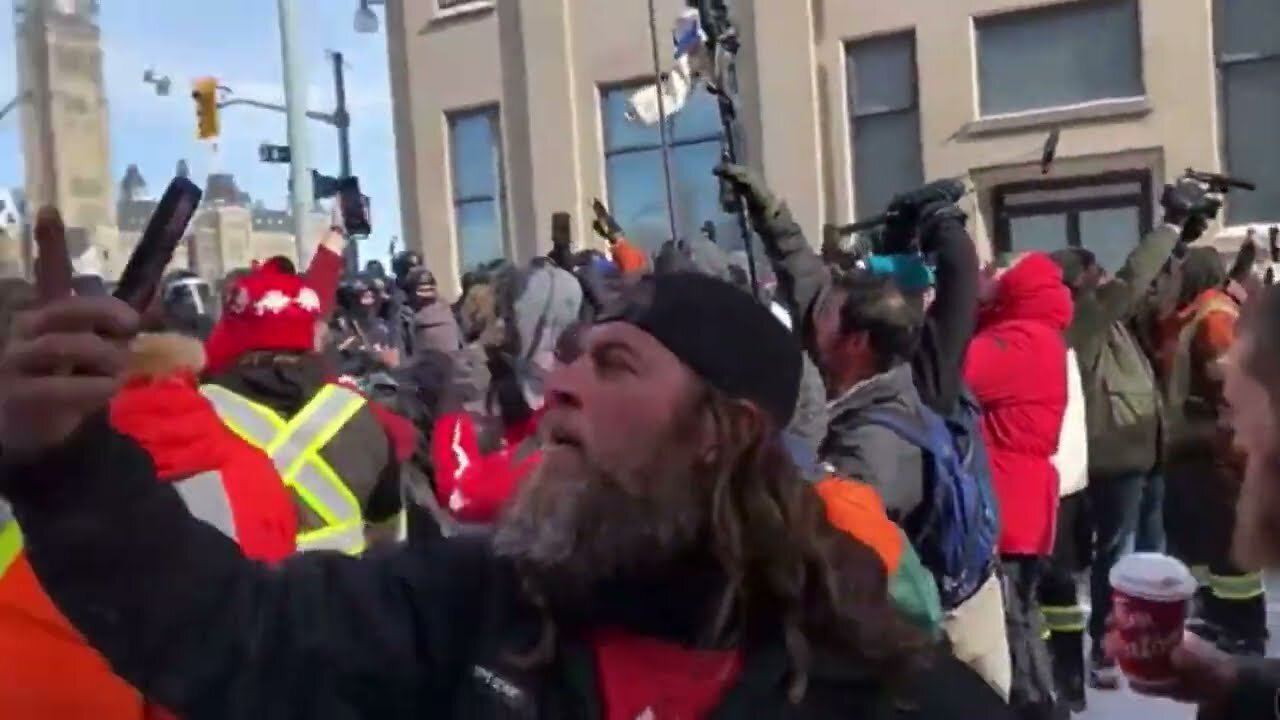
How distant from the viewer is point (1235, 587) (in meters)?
6.69

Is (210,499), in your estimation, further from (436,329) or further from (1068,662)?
(436,329)

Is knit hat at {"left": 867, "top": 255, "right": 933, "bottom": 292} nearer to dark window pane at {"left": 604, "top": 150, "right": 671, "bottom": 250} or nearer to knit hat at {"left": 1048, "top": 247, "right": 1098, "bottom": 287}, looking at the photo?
knit hat at {"left": 1048, "top": 247, "right": 1098, "bottom": 287}

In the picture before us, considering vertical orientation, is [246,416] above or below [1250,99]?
below

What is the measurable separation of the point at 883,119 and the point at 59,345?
1645cm

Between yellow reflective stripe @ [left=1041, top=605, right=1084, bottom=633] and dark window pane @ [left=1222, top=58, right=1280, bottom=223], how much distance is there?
10116 mm

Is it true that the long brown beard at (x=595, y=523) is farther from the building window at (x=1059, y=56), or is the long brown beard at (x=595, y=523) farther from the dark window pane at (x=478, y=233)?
the dark window pane at (x=478, y=233)

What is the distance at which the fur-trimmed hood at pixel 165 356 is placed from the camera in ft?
8.10

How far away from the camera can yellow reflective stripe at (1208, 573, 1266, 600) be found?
6664 mm

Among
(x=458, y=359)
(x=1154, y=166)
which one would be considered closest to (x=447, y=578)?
(x=458, y=359)

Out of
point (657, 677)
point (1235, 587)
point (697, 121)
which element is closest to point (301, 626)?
point (657, 677)

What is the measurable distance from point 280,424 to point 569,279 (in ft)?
9.75

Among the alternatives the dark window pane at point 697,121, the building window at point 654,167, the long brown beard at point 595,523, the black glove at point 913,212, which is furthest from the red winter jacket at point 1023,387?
the dark window pane at point 697,121

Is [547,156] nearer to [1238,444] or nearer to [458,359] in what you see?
[458,359]

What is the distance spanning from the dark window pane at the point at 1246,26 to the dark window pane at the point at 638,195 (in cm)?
687
